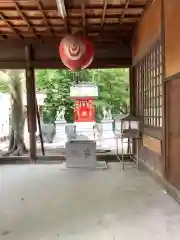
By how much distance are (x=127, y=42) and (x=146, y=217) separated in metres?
→ 5.26

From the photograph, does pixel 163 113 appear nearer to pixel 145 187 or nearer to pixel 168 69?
pixel 168 69

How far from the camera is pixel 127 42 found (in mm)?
8477

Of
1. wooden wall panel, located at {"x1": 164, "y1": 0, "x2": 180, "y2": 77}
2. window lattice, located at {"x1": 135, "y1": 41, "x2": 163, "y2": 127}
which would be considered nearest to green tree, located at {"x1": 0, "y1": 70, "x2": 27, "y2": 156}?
window lattice, located at {"x1": 135, "y1": 41, "x2": 163, "y2": 127}

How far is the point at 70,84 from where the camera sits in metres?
9.52

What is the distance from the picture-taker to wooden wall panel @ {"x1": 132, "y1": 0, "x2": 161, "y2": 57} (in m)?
5.83

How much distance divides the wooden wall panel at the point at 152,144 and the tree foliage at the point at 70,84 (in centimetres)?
205

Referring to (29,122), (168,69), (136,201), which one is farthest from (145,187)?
(29,122)

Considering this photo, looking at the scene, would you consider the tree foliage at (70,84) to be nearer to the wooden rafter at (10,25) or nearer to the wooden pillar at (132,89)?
the wooden pillar at (132,89)

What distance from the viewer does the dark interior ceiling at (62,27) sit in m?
6.40

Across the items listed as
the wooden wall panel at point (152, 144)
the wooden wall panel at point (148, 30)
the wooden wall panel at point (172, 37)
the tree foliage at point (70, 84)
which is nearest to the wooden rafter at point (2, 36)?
the tree foliage at point (70, 84)

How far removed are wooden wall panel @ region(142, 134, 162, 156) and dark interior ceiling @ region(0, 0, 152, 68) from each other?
7.20 feet

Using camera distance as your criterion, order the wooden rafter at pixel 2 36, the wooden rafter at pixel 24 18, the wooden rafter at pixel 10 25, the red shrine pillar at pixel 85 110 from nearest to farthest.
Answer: the wooden rafter at pixel 24 18
the wooden rafter at pixel 10 25
the wooden rafter at pixel 2 36
the red shrine pillar at pixel 85 110

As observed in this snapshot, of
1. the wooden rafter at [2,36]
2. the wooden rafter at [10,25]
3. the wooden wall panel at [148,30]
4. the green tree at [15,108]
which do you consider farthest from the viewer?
the green tree at [15,108]

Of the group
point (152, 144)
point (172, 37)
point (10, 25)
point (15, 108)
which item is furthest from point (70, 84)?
point (172, 37)
